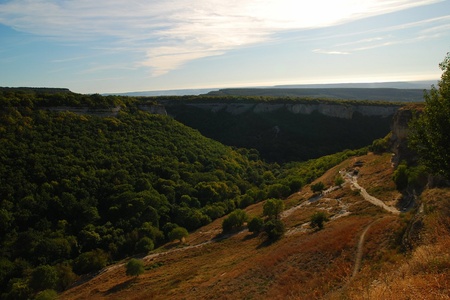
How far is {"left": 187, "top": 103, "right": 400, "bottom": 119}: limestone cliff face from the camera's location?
93.8 metres

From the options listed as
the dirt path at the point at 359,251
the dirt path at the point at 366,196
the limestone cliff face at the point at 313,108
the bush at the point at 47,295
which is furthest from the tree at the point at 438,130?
the limestone cliff face at the point at 313,108

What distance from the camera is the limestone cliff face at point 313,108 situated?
93750 mm

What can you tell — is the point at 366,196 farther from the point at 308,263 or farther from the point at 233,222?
the point at 308,263

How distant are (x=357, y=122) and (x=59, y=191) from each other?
8409 cm

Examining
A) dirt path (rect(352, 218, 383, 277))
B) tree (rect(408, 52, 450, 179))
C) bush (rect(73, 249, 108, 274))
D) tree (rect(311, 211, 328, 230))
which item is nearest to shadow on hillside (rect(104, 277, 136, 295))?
bush (rect(73, 249, 108, 274))

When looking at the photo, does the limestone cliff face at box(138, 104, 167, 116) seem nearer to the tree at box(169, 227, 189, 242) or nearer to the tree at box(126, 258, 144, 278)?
the tree at box(169, 227, 189, 242)

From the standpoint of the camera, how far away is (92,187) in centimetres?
4228

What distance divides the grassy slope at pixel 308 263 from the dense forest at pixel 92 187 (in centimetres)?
383

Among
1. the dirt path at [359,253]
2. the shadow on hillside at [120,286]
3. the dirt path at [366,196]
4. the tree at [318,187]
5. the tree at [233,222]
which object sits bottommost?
the shadow on hillside at [120,286]

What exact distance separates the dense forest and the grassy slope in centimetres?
383

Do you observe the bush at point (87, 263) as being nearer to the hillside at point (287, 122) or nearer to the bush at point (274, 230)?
the bush at point (274, 230)

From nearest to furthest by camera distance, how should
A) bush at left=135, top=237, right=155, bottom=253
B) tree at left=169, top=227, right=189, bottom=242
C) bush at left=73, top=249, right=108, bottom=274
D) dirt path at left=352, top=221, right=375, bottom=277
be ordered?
1. dirt path at left=352, top=221, right=375, bottom=277
2. bush at left=73, top=249, right=108, bottom=274
3. bush at left=135, top=237, right=155, bottom=253
4. tree at left=169, top=227, right=189, bottom=242

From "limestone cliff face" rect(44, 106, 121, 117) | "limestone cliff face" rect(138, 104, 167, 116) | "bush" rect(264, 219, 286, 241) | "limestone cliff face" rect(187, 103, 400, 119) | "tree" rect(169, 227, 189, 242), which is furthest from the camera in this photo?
"limestone cliff face" rect(187, 103, 400, 119)

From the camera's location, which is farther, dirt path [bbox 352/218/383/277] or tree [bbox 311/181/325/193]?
tree [bbox 311/181/325/193]
